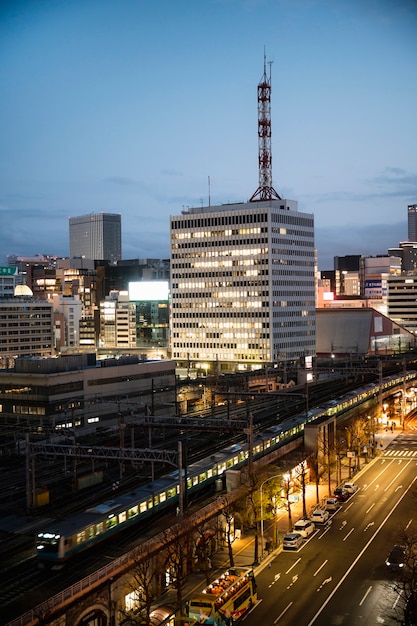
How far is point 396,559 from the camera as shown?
4378 cm

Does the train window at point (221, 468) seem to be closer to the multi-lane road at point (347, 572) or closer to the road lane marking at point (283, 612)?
the multi-lane road at point (347, 572)

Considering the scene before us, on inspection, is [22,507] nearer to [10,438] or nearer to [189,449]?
[189,449]

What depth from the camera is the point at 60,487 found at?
52.3m

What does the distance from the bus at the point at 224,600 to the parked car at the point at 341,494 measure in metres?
20.7

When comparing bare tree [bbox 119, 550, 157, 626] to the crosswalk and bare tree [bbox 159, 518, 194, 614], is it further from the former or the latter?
the crosswalk

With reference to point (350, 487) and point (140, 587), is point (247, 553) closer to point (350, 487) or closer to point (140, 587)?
point (140, 587)

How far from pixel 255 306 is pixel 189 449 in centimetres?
9989

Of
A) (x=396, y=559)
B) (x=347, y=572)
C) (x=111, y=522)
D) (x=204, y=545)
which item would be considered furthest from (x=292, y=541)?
(x=111, y=522)

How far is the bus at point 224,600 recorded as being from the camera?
36.0m

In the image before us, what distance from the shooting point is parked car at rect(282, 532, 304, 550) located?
47.8 metres

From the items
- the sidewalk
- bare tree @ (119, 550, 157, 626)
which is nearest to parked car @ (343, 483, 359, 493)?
the sidewalk

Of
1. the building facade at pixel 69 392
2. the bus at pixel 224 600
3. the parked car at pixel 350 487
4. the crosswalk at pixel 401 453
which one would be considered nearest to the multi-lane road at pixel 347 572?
the parked car at pixel 350 487

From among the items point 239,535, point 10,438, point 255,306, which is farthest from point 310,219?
point 239,535

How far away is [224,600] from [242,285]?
130 meters
